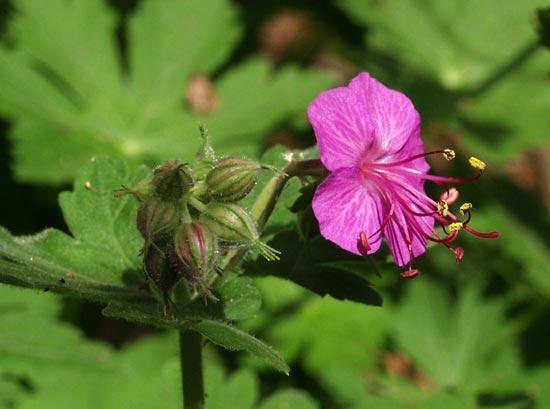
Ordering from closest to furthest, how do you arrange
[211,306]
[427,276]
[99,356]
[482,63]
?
[211,306] → [99,356] → [427,276] → [482,63]

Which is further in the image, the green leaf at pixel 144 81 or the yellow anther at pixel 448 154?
the green leaf at pixel 144 81

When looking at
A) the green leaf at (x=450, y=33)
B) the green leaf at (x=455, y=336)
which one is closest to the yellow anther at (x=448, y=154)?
the green leaf at (x=455, y=336)

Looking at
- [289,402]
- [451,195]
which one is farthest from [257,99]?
[451,195]

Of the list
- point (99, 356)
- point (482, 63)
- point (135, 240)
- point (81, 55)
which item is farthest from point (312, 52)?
point (135, 240)

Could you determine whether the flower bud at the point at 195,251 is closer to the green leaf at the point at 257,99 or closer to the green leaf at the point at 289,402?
the green leaf at the point at 289,402

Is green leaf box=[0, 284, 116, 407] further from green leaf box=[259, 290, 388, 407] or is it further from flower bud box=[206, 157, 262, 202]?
flower bud box=[206, 157, 262, 202]

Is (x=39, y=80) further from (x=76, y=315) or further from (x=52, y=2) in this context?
(x=76, y=315)

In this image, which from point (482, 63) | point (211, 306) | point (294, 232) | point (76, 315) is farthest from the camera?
point (482, 63)
